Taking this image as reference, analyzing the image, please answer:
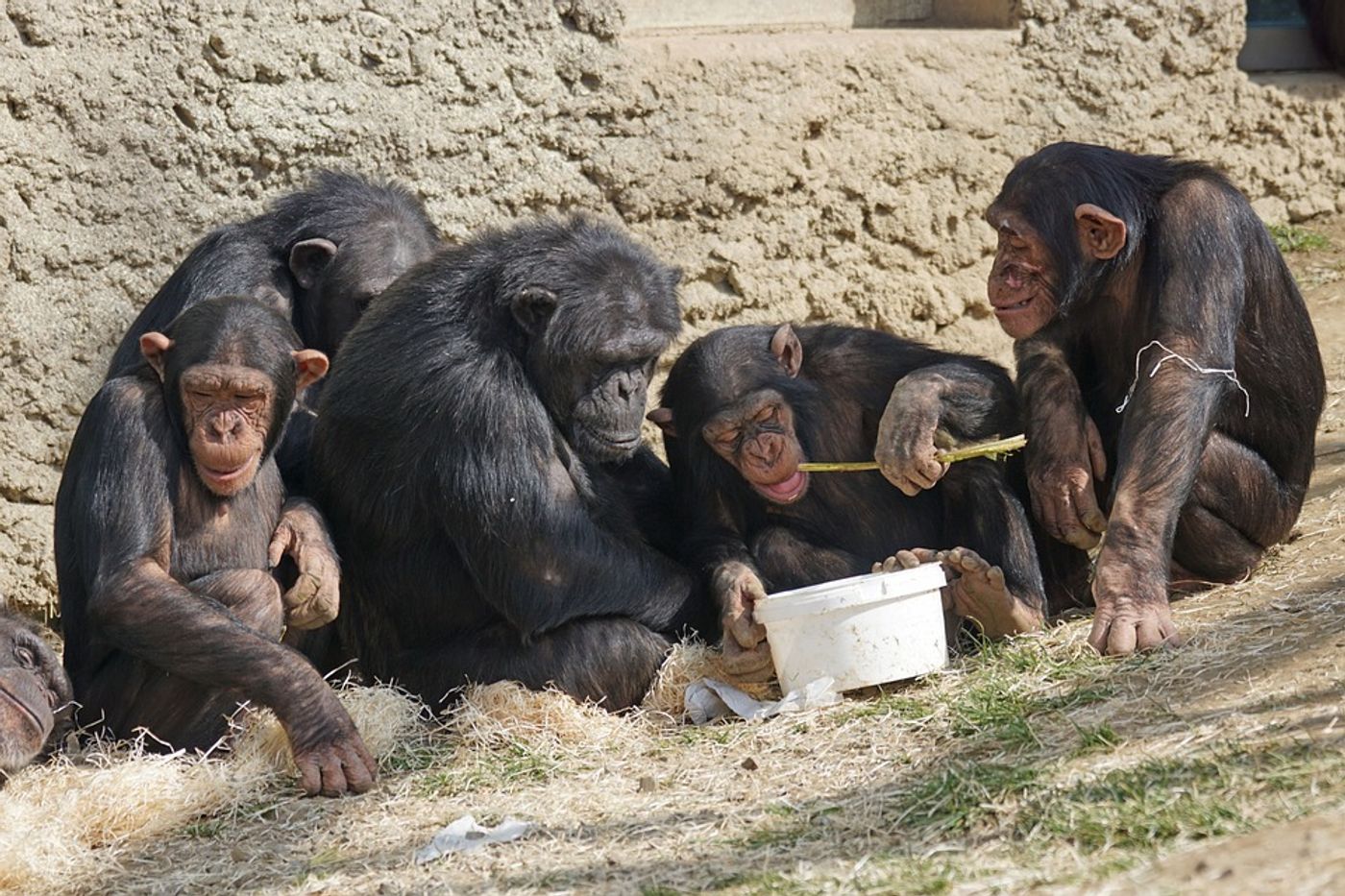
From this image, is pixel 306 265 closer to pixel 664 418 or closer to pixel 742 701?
pixel 664 418

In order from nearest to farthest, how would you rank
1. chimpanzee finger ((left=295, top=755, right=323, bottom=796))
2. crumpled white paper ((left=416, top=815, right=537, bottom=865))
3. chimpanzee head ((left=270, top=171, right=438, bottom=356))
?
1. crumpled white paper ((left=416, top=815, right=537, bottom=865))
2. chimpanzee finger ((left=295, top=755, right=323, bottom=796))
3. chimpanzee head ((left=270, top=171, right=438, bottom=356))

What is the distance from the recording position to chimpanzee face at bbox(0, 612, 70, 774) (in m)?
6.03

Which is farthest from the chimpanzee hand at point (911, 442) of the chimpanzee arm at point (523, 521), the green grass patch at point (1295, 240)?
the green grass patch at point (1295, 240)

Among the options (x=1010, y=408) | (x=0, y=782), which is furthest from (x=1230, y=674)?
(x=0, y=782)

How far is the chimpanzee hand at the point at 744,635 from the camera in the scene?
636 centimetres

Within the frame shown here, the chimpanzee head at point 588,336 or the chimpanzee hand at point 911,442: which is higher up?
the chimpanzee head at point 588,336

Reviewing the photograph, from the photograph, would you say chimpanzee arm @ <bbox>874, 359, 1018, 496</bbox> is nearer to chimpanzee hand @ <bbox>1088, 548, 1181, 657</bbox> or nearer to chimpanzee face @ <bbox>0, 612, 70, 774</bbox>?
chimpanzee hand @ <bbox>1088, 548, 1181, 657</bbox>

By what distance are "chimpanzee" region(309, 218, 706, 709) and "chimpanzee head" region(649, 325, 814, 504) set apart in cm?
20

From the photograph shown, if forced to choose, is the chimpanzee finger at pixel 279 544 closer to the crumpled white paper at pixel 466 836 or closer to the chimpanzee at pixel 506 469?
the chimpanzee at pixel 506 469

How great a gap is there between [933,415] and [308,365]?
2236 millimetres

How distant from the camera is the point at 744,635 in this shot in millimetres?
6340

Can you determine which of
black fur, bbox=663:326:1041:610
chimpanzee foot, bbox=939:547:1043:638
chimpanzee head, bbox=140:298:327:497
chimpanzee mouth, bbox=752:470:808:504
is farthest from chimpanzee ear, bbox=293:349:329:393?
chimpanzee foot, bbox=939:547:1043:638

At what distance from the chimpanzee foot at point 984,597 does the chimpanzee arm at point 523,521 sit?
1096mm

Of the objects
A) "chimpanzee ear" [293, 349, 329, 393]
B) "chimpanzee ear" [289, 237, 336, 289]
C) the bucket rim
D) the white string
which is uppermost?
"chimpanzee ear" [289, 237, 336, 289]
